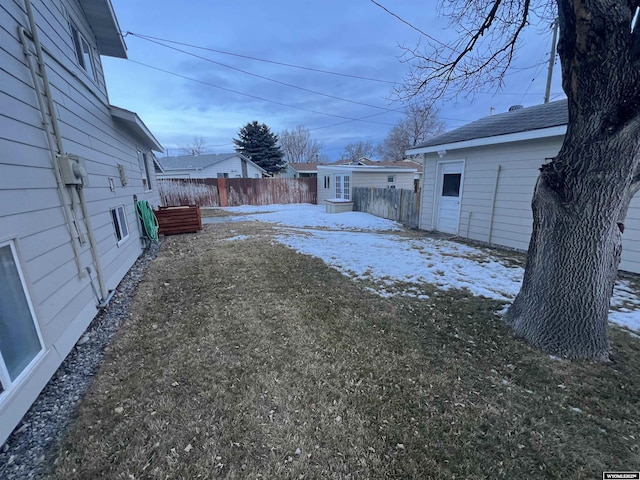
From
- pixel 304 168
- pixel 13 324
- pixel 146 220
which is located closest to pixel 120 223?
pixel 146 220

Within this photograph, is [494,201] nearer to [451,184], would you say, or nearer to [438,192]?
[451,184]

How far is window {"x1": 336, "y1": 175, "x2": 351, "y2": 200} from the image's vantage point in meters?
15.6

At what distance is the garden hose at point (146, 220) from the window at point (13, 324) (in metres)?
4.75

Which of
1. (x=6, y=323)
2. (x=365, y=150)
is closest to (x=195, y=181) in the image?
Result: (x=6, y=323)

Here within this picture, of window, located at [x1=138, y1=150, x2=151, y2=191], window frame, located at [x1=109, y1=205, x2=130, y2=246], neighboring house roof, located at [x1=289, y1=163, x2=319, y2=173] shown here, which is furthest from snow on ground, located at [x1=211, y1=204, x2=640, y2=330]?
neighboring house roof, located at [x1=289, y1=163, x2=319, y2=173]

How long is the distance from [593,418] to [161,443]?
9.57ft

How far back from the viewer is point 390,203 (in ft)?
35.9

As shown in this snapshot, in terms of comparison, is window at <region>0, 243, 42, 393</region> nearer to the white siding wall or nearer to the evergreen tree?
the white siding wall

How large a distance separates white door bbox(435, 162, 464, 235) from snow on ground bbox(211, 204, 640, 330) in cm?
110

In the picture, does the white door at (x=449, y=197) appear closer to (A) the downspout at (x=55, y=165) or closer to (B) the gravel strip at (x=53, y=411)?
(B) the gravel strip at (x=53, y=411)

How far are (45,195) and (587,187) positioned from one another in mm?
4919

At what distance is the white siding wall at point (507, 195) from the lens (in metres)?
4.70

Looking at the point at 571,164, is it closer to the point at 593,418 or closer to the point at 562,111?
the point at 593,418

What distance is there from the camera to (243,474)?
4.88 feet
